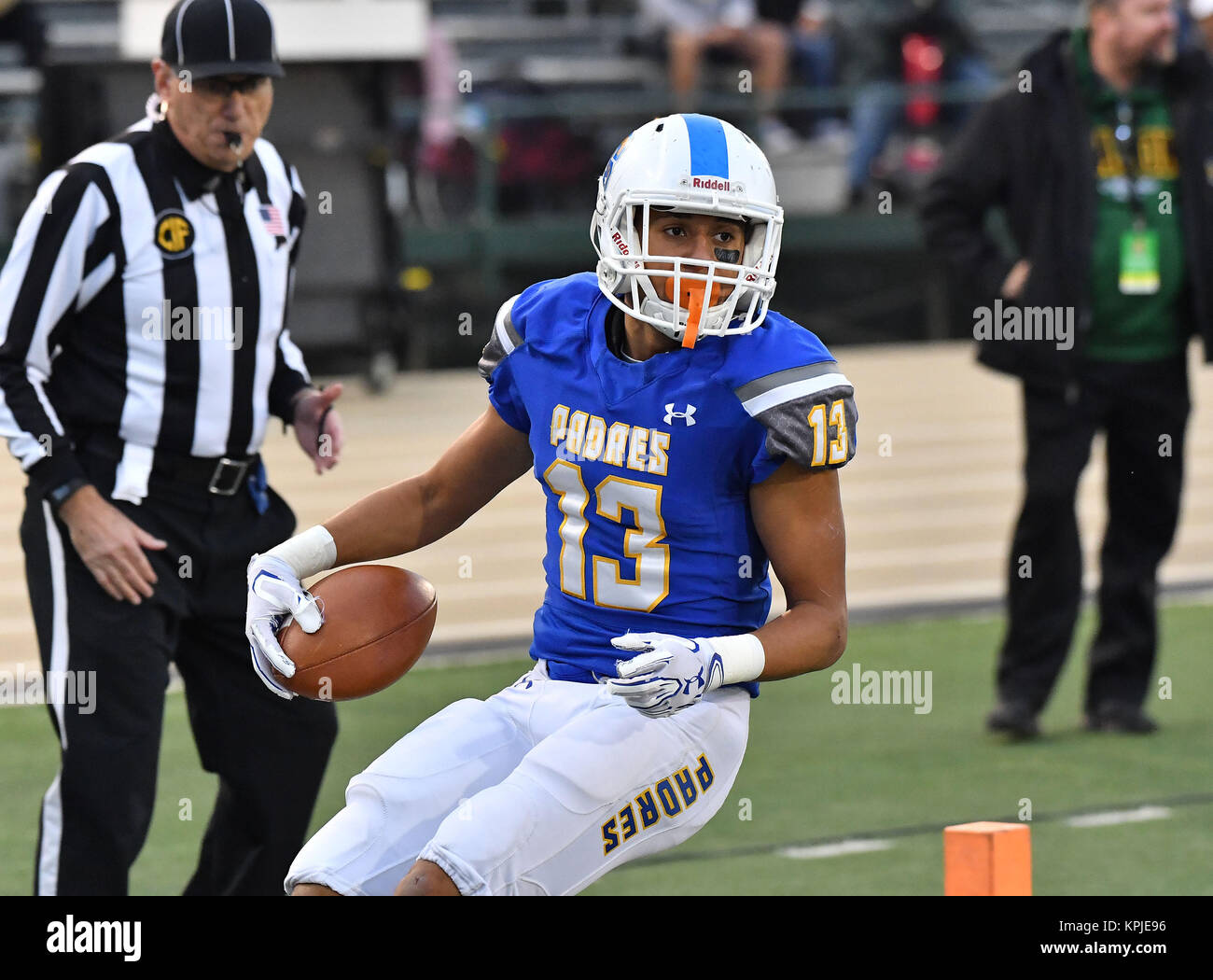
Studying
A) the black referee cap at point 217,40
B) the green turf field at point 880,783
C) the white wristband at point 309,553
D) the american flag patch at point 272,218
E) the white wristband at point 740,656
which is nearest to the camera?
the white wristband at point 740,656

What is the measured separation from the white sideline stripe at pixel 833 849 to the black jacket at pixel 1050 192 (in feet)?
5.18

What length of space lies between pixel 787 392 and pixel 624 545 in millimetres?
361

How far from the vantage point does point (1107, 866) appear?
4996 mm

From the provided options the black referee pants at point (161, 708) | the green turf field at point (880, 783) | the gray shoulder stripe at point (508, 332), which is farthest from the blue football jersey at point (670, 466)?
the green turf field at point (880, 783)

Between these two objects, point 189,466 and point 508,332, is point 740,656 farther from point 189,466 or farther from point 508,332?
point 189,466

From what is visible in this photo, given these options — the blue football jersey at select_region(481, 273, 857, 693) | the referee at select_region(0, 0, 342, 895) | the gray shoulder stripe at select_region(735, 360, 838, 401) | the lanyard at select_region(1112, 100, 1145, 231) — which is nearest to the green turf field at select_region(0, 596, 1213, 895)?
the referee at select_region(0, 0, 342, 895)

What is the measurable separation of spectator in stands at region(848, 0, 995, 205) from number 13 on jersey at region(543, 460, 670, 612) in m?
12.1

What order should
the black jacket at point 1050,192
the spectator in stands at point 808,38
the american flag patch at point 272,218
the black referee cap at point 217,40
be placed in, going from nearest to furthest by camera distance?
the black referee cap at point 217,40
the american flag patch at point 272,218
the black jacket at point 1050,192
the spectator in stands at point 808,38

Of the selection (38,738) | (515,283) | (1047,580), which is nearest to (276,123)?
(515,283)

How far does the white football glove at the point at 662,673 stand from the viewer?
2.95 m

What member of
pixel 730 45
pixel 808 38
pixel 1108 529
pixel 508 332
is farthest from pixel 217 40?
pixel 808 38

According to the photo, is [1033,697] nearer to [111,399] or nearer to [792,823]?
[792,823]

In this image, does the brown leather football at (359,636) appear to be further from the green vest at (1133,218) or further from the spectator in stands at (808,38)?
the spectator in stands at (808,38)

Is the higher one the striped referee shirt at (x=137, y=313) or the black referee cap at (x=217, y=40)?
the black referee cap at (x=217, y=40)
